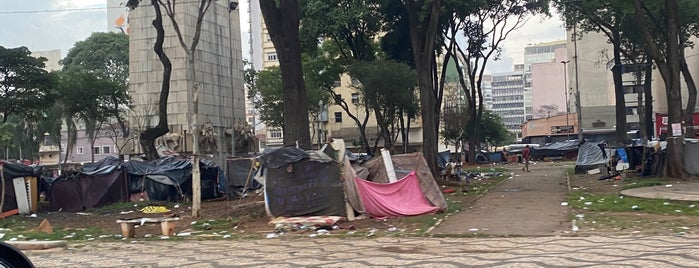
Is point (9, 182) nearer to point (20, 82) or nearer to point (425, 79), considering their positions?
point (20, 82)

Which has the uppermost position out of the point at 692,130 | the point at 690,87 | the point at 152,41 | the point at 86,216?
the point at 152,41

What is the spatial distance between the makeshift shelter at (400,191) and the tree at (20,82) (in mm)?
23535

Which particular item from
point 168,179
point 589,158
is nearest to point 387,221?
point 168,179

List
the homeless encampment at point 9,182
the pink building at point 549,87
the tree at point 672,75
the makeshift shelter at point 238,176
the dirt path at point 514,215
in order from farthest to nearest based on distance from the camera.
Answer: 1. the pink building at point 549,87
2. the makeshift shelter at point 238,176
3. the tree at point 672,75
4. the homeless encampment at point 9,182
5. the dirt path at point 514,215

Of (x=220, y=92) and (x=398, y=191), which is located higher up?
(x=220, y=92)

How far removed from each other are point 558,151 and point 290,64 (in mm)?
43337

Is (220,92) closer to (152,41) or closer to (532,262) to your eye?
(152,41)

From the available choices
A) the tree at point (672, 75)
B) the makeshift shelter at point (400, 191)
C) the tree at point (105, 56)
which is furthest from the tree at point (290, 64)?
the tree at point (105, 56)

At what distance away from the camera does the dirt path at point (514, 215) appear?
1351 cm

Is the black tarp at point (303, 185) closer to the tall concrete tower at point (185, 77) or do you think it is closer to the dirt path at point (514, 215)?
the dirt path at point (514, 215)

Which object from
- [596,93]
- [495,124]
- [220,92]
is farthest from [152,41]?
[596,93]

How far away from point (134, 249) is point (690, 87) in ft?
82.0

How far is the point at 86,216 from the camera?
21578mm

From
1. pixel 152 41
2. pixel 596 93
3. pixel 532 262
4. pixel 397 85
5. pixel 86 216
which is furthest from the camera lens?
pixel 596 93
